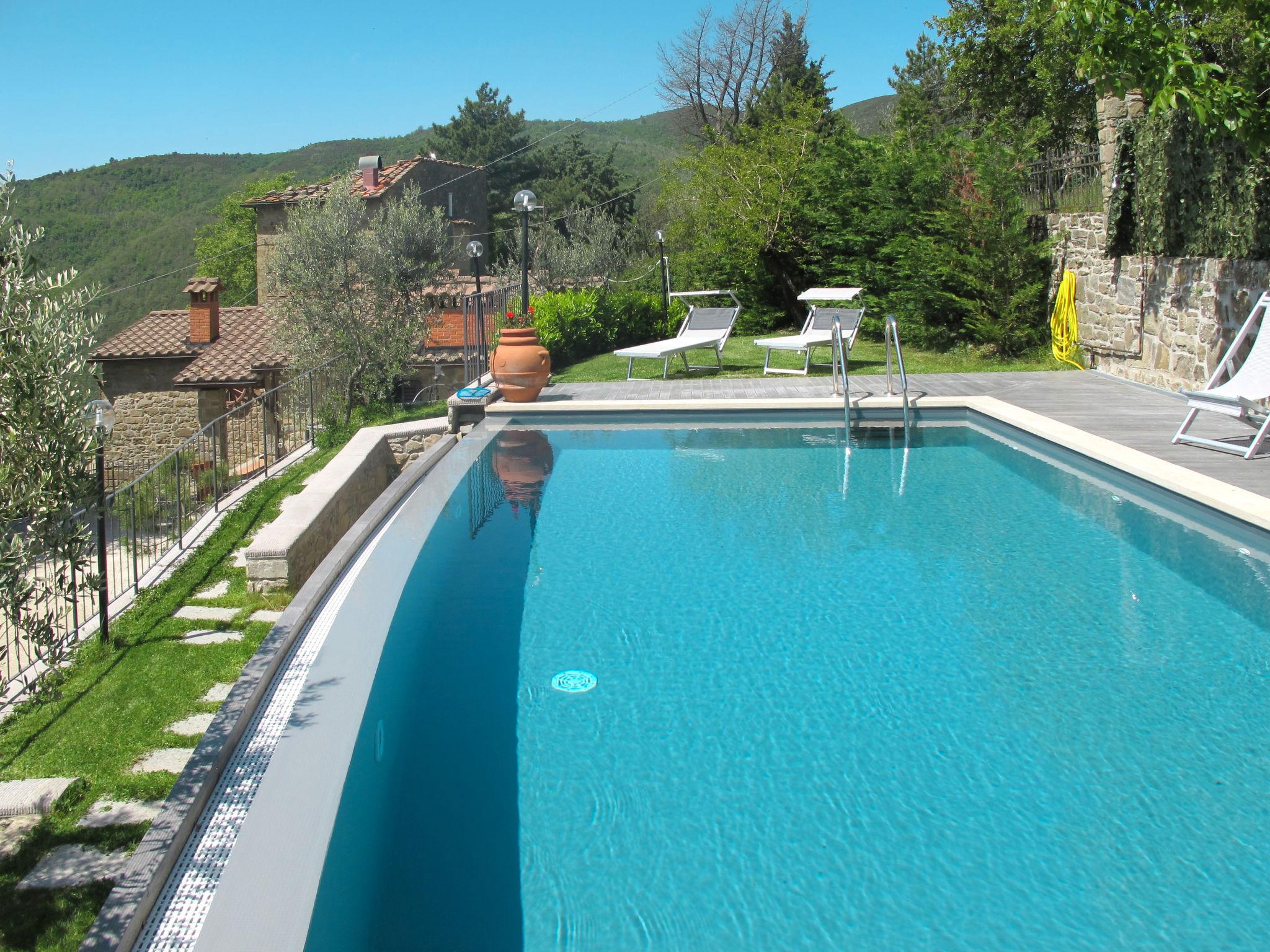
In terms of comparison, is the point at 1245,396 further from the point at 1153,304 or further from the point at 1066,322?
the point at 1066,322

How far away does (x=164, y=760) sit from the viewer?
4.10m

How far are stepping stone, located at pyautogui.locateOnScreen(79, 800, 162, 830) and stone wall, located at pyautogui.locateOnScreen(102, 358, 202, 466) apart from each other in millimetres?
24022

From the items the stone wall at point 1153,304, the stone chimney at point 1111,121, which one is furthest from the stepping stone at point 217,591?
the stone chimney at point 1111,121

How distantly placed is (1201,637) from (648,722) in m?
2.79

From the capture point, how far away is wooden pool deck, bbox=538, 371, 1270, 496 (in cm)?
754

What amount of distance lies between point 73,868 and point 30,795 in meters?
0.62

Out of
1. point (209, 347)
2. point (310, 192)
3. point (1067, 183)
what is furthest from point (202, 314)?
point (1067, 183)

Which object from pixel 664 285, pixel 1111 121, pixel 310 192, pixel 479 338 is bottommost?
pixel 479 338

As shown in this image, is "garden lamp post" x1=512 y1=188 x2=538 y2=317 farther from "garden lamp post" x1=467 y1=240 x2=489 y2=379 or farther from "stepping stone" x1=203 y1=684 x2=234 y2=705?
"stepping stone" x1=203 y1=684 x2=234 y2=705

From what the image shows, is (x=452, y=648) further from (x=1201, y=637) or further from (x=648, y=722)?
(x=1201, y=637)

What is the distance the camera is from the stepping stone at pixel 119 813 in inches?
141

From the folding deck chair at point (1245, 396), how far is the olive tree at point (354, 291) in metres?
10.0

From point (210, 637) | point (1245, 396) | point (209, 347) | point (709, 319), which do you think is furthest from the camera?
point (209, 347)

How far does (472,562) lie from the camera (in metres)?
6.27
